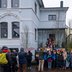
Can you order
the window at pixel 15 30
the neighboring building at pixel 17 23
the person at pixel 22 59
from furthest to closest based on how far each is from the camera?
1. the window at pixel 15 30
2. the neighboring building at pixel 17 23
3. the person at pixel 22 59

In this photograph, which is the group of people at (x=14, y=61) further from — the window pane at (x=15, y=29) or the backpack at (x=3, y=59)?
the window pane at (x=15, y=29)

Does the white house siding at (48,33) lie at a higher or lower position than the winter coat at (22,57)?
higher

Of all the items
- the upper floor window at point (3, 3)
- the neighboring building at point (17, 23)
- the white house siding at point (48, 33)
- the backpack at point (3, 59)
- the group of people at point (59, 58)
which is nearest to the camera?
the backpack at point (3, 59)

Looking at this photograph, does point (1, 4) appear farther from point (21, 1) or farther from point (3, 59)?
point (3, 59)

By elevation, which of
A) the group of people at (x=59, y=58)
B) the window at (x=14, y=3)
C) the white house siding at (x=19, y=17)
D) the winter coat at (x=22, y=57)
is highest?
the window at (x=14, y=3)

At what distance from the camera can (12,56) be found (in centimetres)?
1795

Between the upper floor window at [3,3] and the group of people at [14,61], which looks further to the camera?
the upper floor window at [3,3]

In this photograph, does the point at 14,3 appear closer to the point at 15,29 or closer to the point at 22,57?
the point at 15,29

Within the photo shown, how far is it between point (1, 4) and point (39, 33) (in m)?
12.1

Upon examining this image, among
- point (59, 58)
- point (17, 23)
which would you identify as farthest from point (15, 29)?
point (59, 58)

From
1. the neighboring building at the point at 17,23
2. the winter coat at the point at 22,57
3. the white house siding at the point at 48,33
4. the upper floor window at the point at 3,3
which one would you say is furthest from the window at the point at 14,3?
the winter coat at the point at 22,57

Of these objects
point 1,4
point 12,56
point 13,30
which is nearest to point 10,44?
point 13,30

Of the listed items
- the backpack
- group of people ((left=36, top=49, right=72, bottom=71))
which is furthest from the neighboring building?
the backpack

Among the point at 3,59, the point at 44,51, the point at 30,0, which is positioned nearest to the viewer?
the point at 3,59
